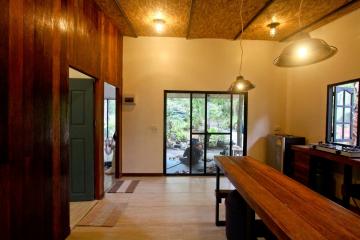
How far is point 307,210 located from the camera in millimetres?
1400

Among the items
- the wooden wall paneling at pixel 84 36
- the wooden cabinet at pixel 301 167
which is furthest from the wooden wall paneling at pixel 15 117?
the wooden cabinet at pixel 301 167

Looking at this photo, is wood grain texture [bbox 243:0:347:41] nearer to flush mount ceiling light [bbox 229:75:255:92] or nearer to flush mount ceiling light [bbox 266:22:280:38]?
A: flush mount ceiling light [bbox 266:22:280:38]

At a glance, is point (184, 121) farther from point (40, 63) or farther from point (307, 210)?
point (307, 210)

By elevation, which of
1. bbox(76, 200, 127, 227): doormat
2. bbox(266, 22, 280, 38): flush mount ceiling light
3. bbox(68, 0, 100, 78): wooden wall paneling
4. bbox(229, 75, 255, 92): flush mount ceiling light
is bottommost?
bbox(76, 200, 127, 227): doormat

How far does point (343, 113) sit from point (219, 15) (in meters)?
2.72

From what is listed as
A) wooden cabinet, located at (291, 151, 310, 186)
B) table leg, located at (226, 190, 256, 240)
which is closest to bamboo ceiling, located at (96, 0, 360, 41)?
wooden cabinet, located at (291, 151, 310, 186)

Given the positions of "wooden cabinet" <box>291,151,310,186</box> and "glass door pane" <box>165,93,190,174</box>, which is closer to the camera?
"wooden cabinet" <box>291,151,310,186</box>

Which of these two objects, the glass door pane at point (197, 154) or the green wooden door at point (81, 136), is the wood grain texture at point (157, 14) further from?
the glass door pane at point (197, 154)

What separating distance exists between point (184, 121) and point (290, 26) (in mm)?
2912

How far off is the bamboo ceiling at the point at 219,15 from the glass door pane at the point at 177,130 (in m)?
1.48

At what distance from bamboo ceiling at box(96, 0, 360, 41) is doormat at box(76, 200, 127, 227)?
3.17 meters

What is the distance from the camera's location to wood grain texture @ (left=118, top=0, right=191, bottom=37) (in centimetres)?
339

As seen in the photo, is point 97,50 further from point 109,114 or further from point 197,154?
point 109,114

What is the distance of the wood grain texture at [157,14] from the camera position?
11.1ft
